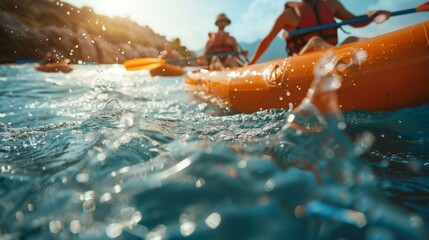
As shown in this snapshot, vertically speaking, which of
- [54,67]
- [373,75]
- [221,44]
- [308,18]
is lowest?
[54,67]

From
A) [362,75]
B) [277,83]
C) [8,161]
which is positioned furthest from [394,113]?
[8,161]

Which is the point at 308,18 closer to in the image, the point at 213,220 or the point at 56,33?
the point at 213,220

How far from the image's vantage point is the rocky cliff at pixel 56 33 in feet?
86.2

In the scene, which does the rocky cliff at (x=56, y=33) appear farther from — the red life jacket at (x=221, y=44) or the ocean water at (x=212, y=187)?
the ocean water at (x=212, y=187)

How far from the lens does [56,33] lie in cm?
3547

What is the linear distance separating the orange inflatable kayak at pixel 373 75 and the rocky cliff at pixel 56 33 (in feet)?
73.4

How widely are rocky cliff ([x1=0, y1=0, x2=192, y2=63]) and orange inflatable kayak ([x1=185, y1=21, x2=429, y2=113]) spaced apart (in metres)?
22.4

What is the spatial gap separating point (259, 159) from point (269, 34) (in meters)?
3.55

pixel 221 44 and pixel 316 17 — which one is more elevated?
pixel 316 17

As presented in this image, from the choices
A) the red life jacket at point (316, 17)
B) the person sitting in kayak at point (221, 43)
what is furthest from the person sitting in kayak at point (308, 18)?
the person sitting in kayak at point (221, 43)

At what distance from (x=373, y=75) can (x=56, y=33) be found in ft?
134

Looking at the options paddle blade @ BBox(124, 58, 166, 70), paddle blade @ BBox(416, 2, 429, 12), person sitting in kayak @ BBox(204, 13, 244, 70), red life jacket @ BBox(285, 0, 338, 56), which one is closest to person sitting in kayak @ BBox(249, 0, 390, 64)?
red life jacket @ BBox(285, 0, 338, 56)

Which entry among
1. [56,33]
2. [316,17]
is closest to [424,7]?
[316,17]

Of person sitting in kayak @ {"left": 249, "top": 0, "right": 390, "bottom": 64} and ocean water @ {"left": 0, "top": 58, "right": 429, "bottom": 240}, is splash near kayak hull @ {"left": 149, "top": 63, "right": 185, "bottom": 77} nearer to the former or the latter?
person sitting in kayak @ {"left": 249, "top": 0, "right": 390, "bottom": 64}
